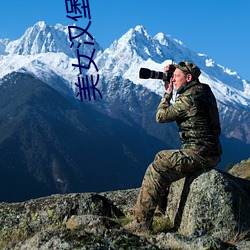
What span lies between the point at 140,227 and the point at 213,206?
1590 mm

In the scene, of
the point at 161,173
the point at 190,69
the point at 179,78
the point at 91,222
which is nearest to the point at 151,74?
the point at 179,78

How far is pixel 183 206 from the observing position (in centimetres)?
1088

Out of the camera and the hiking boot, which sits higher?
the camera

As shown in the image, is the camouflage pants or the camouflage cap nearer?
the camouflage pants

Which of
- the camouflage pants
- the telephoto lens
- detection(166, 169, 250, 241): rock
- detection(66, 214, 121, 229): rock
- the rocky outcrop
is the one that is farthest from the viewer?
the telephoto lens

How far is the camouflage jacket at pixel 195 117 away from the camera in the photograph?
35.7ft

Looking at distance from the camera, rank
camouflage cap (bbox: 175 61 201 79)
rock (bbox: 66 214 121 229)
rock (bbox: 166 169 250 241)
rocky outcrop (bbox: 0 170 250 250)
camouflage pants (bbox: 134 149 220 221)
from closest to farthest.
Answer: rocky outcrop (bbox: 0 170 250 250) < rock (bbox: 66 214 121 229) < rock (bbox: 166 169 250 241) < camouflage pants (bbox: 134 149 220 221) < camouflage cap (bbox: 175 61 201 79)

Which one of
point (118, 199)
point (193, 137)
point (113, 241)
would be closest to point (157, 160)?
point (193, 137)

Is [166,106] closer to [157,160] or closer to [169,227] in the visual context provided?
[157,160]

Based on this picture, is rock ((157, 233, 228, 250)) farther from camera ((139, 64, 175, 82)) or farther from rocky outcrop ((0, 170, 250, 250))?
camera ((139, 64, 175, 82))

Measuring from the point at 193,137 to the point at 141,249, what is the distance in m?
4.29

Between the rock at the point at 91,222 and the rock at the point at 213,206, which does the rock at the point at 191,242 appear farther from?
the rock at the point at 91,222

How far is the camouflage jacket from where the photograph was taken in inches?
428

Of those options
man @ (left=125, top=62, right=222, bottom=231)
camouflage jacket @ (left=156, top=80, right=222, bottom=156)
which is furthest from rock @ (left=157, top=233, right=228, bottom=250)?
camouflage jacket @ (left=156, top=80, right=222, bottom=156)
